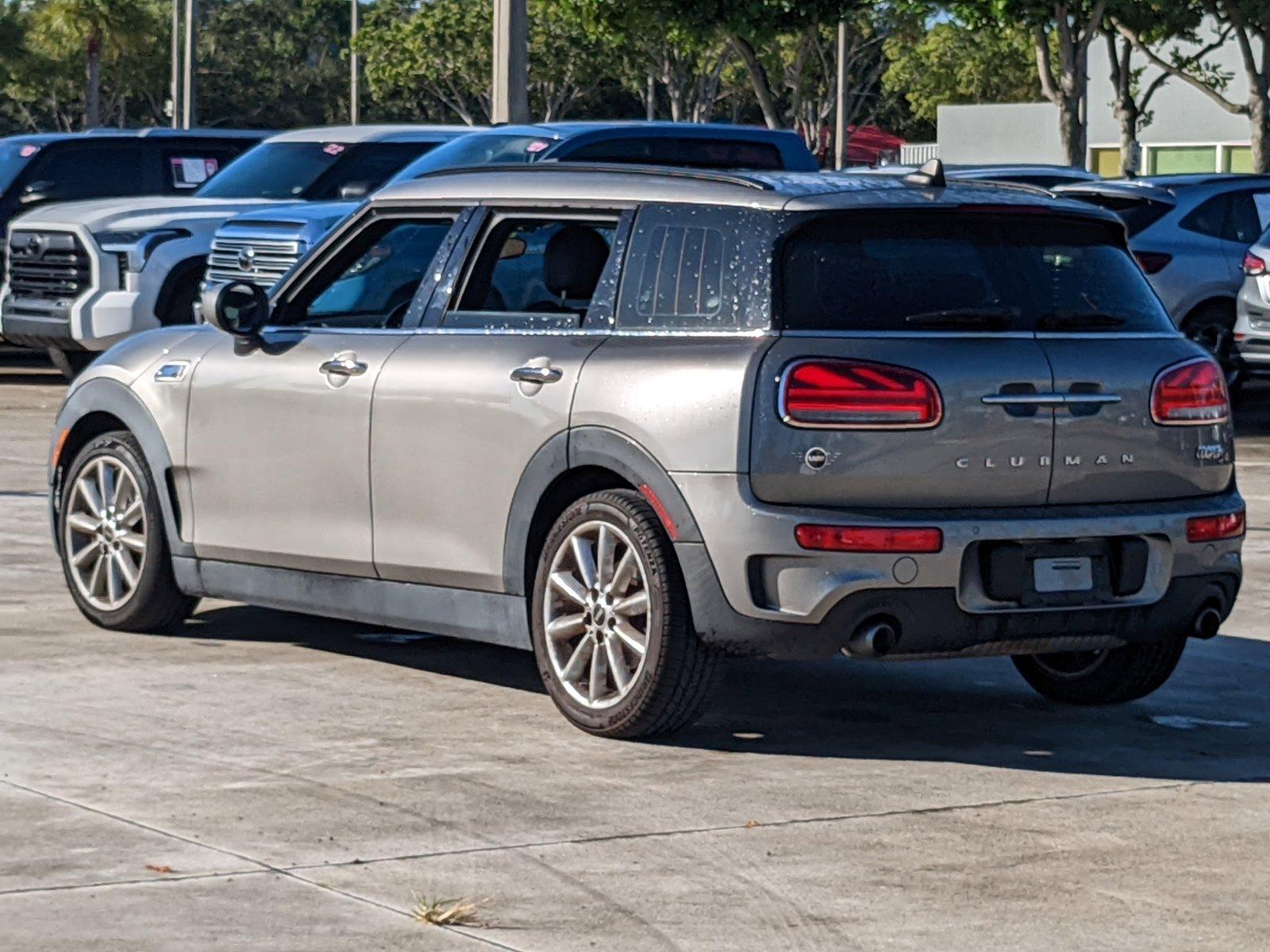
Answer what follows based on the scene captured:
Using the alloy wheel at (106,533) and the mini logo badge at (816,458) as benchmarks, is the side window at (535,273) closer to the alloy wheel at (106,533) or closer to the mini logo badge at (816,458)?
the mini logo badge at (816,458)

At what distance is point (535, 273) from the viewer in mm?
7641

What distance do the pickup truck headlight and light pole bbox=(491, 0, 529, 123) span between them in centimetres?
436

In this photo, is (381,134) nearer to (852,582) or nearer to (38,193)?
(38,193)

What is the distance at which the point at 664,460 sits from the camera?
22.5ft

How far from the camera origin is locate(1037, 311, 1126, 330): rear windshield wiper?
7.10 m

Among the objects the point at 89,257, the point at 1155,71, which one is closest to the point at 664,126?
the point at 89,257

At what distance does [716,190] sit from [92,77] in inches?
2865

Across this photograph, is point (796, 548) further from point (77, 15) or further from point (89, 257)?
point (77, 15)

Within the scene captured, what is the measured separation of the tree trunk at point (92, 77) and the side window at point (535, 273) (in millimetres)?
66472

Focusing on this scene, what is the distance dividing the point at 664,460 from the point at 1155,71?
60323mm

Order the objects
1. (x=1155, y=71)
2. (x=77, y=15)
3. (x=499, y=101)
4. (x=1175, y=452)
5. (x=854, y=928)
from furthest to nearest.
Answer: (x=77, y=15) < (x=1155, y=71) < (x=499, y=101) < (x=1175, y=452) < (x=854, y=928)

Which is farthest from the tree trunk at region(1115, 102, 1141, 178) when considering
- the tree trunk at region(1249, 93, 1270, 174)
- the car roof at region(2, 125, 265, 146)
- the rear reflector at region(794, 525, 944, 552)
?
the rear reflector at region(794, 525, 944, 552)

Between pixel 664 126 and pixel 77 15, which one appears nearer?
pixel 664 126

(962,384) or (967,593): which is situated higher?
(962,384)
